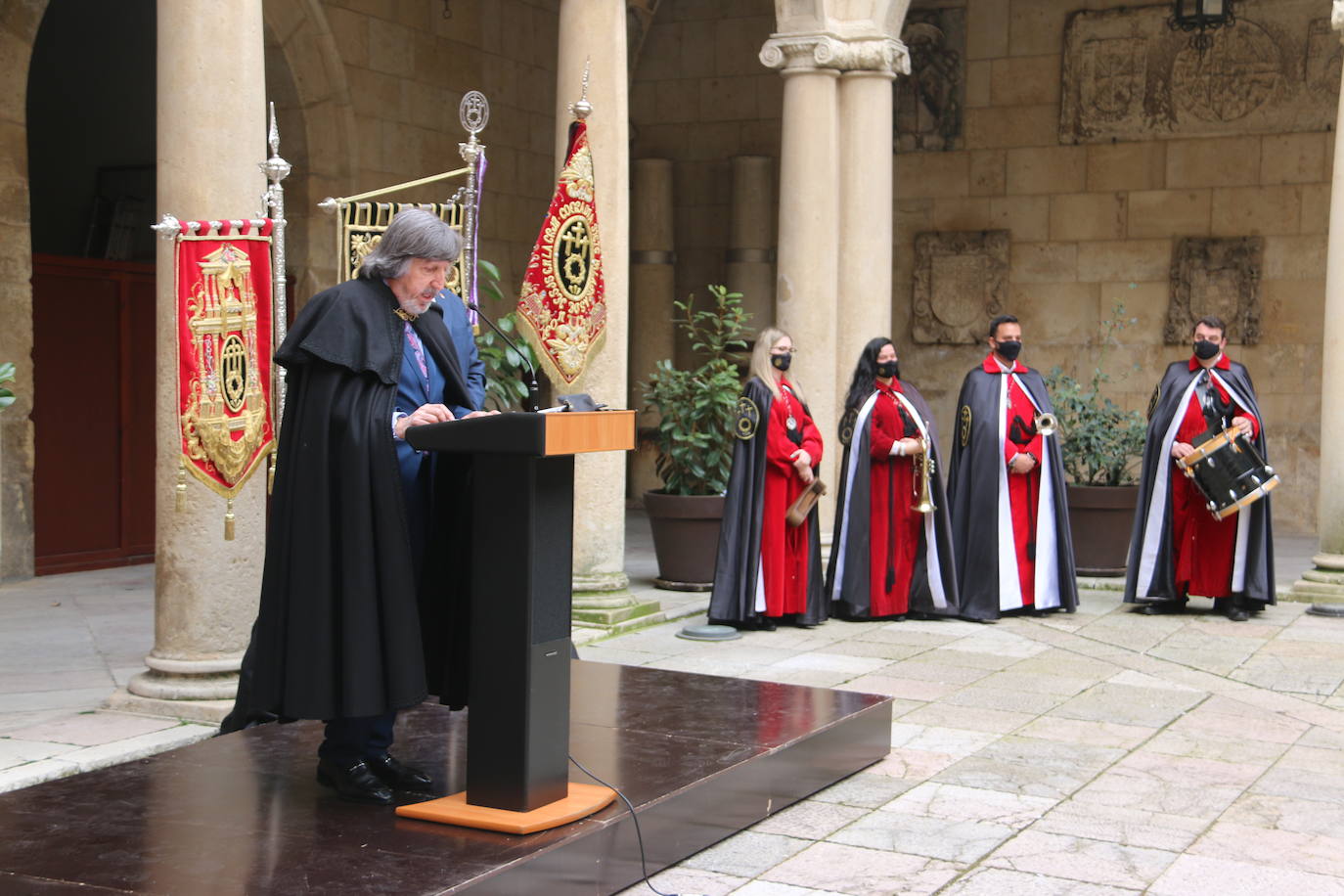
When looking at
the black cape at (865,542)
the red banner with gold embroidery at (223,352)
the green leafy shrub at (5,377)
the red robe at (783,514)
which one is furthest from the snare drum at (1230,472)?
the green leafy shrub at (5,377)

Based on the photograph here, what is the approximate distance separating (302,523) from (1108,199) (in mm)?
10876

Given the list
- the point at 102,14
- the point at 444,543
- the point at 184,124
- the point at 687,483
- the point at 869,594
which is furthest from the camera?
the point at 102,14

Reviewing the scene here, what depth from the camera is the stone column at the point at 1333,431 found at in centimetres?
933

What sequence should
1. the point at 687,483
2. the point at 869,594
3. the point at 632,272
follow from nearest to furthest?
the point at 869,594 < the point at 687,483 < the point at 632,272

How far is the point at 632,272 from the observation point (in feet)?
48.1

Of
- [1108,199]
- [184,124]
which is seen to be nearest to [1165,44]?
[1108,199]

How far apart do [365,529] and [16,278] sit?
6.55 m

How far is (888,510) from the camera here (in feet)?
29.5

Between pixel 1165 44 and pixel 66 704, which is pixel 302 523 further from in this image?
pixel 1165 44

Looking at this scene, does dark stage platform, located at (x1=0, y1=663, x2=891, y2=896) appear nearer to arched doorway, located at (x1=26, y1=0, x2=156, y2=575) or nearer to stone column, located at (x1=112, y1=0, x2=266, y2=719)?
stone column, located at (x1=112, y1=0, x2=266, y2=719)

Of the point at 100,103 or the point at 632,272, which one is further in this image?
the point at 632,272

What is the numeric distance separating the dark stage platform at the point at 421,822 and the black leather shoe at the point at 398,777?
0.18 ft

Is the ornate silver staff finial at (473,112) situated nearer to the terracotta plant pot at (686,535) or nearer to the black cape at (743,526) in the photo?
the black cape at (743,526)

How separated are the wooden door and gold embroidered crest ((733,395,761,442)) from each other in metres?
4.55
